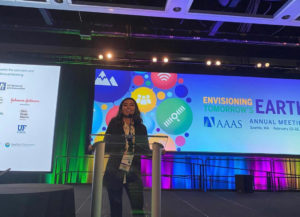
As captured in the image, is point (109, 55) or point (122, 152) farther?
point (109, 55)

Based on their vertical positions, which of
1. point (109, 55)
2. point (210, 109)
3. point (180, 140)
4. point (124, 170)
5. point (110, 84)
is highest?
point (109, 55)

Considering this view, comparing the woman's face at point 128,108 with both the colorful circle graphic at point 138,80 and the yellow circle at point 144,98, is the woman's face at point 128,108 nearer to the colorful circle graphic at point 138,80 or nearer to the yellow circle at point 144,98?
the yellow circle at point 144,98

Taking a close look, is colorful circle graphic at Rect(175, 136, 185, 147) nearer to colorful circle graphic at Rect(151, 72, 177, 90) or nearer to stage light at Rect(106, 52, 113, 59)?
colorful circle graphic at Rect(151, 72, 177, 90)

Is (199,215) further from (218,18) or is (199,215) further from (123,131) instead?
(218,18)

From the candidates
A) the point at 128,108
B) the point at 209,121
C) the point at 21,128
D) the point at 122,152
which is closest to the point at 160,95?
the point at 209,121

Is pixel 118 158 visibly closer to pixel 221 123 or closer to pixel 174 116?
pixel 174 116

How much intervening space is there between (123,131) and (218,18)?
217 centimetres

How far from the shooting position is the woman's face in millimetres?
2441

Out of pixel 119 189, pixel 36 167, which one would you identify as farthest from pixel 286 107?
pixel 36 167

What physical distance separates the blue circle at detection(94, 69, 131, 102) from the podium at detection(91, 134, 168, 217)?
3.40m

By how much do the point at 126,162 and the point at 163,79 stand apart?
370cm

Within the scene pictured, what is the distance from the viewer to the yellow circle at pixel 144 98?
526 cm

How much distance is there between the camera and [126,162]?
1903 millimetres

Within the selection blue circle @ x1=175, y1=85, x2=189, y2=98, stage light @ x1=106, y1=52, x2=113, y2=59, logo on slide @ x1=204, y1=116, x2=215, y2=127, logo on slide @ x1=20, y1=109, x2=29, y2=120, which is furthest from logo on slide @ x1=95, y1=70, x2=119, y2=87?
logo on slide @ x1=204, y1=116, x2=215, y2=127
